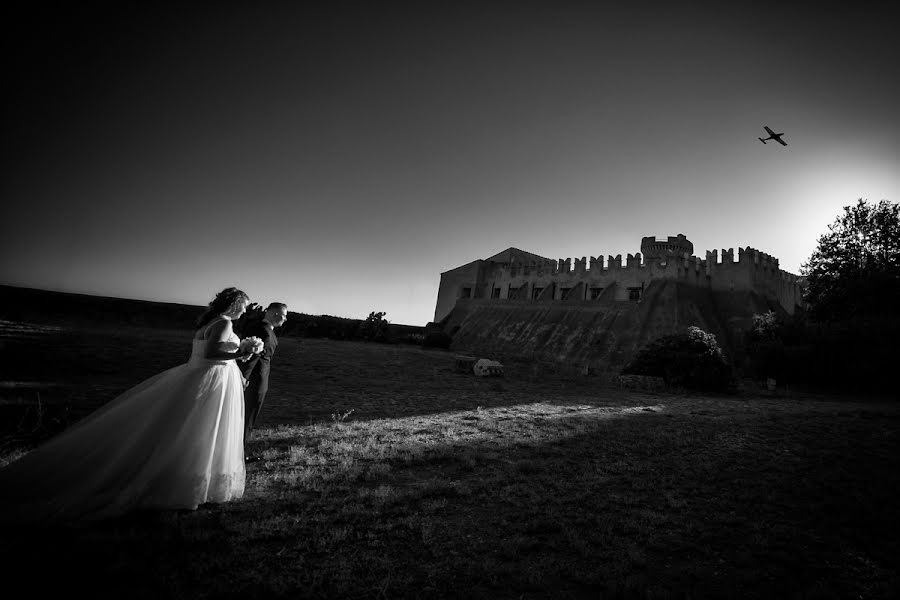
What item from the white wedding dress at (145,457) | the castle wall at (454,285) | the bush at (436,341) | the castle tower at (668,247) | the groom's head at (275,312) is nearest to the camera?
the white wedding dress at (145,457)

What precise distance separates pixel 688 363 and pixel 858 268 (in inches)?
650

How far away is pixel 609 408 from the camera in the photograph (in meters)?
10.8

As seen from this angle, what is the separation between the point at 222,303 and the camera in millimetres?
4707

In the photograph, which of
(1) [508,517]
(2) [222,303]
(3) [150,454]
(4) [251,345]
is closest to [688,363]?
(1) [508,517]

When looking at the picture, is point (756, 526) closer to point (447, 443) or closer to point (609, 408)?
point (447, 443)

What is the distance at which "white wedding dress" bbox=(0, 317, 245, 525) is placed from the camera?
3.22 metres

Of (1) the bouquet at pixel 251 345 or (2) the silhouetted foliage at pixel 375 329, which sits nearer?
(1) the bouquet at pixel 251 345

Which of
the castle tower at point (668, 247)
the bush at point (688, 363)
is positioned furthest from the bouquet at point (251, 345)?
the castle tower at point (668, 247)

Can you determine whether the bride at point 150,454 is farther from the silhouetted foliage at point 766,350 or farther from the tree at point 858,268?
the tree at point 858,268

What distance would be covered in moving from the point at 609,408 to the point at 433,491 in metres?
8.01

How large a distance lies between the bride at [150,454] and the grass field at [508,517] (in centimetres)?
20

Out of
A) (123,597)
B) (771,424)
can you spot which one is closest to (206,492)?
(123,597)

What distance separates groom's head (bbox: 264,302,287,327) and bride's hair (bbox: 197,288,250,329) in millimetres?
1364

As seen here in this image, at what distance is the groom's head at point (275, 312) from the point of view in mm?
6234
